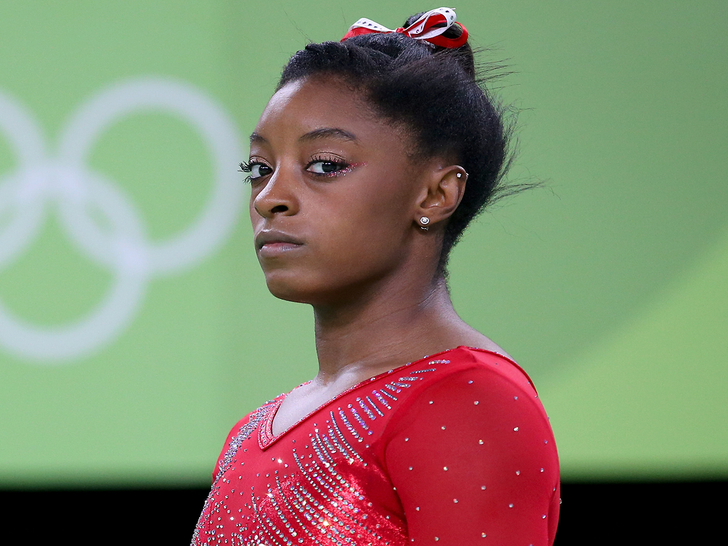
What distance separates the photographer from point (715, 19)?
274cm

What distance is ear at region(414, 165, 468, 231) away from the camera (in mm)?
1171

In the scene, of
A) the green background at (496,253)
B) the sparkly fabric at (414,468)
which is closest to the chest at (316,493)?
the sparkly fabric at (414,468)

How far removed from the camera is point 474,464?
938 millimetres

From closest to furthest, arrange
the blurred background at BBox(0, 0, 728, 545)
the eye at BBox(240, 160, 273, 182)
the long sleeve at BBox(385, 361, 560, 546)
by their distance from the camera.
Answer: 1. the long sleeve at BBox(385, 361, 560, 546)
2. the eye at BBox(240, 160, 273, 182)
3. the blurred background at BBox(0, 0, 728, 545)

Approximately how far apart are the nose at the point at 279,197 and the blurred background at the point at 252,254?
1.52 m

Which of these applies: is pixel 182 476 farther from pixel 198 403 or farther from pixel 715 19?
pixel 715 19

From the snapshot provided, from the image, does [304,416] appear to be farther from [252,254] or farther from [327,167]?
[252,254]

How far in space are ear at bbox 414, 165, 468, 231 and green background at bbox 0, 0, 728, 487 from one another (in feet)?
4.89

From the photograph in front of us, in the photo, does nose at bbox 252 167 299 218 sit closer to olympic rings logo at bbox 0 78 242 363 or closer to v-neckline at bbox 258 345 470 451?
v-neckline at bbox 258 345 470 451

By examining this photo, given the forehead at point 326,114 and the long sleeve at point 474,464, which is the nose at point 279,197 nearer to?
the forehead at point 326,114

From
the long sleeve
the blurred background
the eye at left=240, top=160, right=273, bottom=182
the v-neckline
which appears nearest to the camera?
the long sleeve

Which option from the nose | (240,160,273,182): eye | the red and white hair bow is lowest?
the nose

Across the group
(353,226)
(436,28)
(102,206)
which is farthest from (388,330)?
(102,206)

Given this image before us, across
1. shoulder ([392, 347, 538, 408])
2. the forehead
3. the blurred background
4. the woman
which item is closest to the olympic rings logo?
the blurred background
